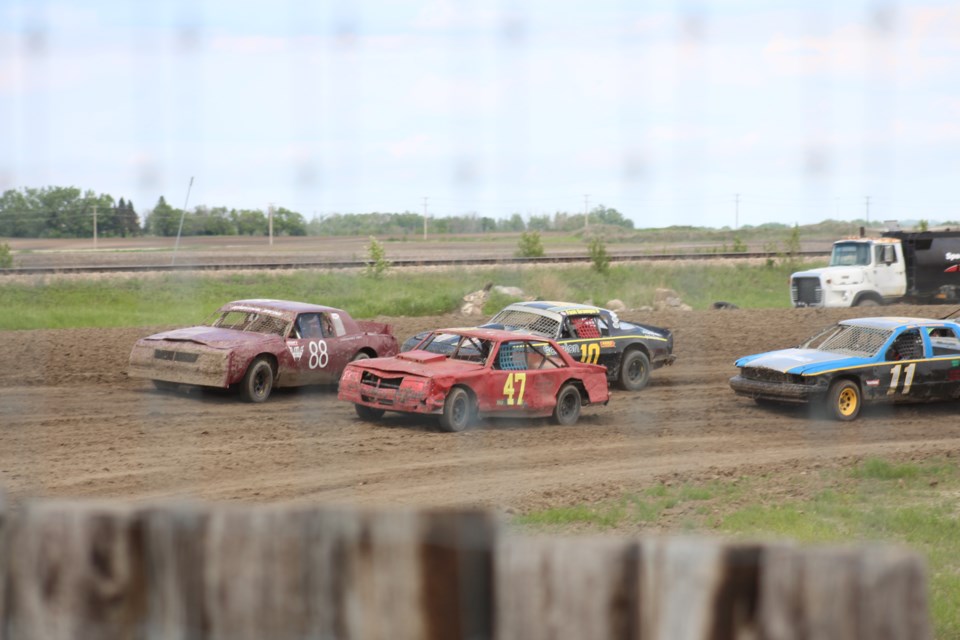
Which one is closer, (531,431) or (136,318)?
(531,431)

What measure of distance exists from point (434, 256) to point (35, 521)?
3875cm

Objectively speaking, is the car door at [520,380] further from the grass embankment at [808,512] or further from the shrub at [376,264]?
the shrub at [376,264]

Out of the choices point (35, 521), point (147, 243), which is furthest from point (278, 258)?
point (35, 521)

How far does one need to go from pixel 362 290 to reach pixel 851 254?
11.5 meters

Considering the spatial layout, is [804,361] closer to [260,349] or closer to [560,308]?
[560,308]

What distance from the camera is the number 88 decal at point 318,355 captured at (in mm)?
14312

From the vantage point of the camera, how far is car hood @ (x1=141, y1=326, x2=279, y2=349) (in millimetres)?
13562

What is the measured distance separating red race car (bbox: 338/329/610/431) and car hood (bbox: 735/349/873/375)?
6.71 feet

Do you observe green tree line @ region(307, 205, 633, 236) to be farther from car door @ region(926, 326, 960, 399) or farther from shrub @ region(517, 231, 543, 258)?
shrub @ region(517, 231, 543, 258)

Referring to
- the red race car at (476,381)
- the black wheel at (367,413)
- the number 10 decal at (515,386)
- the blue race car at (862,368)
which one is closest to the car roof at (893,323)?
the blue race car at (862,368)

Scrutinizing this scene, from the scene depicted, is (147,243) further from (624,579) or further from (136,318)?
(624,579)

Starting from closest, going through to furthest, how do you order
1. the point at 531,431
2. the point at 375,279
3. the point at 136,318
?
the point at 531,431
the point at 136,318
the point at 375,279

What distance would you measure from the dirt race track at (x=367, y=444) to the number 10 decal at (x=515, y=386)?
33cm

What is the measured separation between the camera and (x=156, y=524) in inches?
69.2
